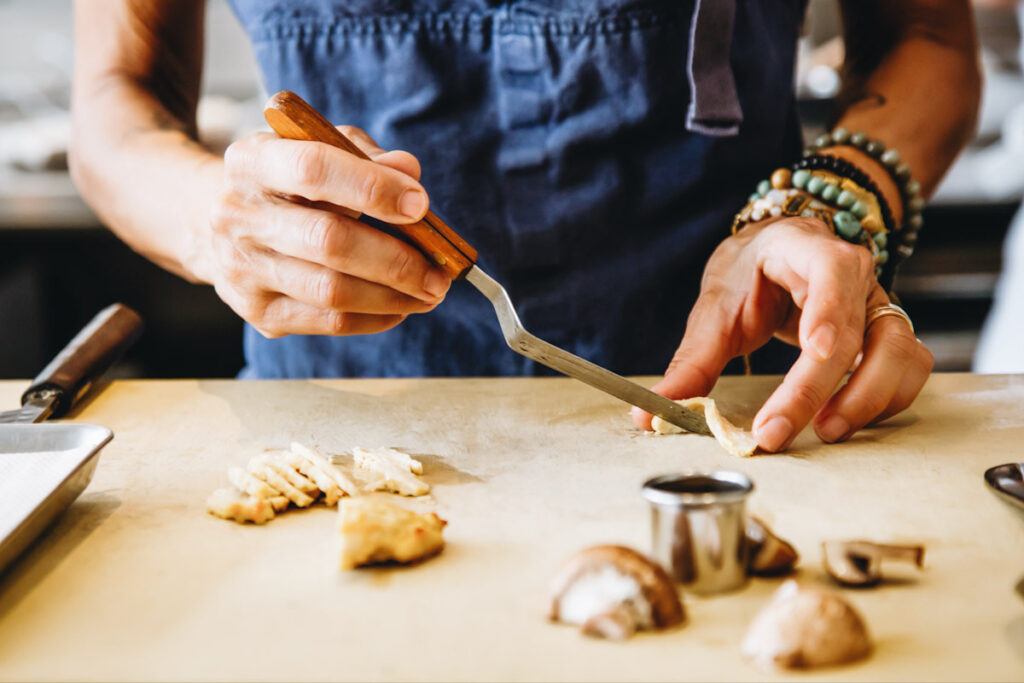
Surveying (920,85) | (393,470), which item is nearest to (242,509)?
(393,470)

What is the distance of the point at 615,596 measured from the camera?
1.87 ft

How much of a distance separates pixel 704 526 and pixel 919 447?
15.8 inches

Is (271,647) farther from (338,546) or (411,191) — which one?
(411,191)

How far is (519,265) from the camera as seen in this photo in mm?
1216

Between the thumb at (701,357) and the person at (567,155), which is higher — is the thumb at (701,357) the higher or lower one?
the lower one

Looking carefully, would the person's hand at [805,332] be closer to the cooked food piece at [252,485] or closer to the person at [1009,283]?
the cooked food piece at [252,485]

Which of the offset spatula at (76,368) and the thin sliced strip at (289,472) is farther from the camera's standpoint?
the offset spatula at (76,368)

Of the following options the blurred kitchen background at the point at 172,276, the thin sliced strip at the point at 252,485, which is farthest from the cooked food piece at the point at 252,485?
the blurred kitchen background at the point at 172,276

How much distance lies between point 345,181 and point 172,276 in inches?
85.8

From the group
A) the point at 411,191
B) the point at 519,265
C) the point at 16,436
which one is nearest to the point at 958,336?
the point at 519,265

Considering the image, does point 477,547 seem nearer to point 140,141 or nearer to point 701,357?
point 701,357

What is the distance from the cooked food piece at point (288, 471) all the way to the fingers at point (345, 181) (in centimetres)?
24

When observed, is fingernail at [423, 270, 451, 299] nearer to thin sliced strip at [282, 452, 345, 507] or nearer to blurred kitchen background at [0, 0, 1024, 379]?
thin sliced strip at [282, 452, 345, 507]

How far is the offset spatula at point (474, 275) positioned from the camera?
836 mm
